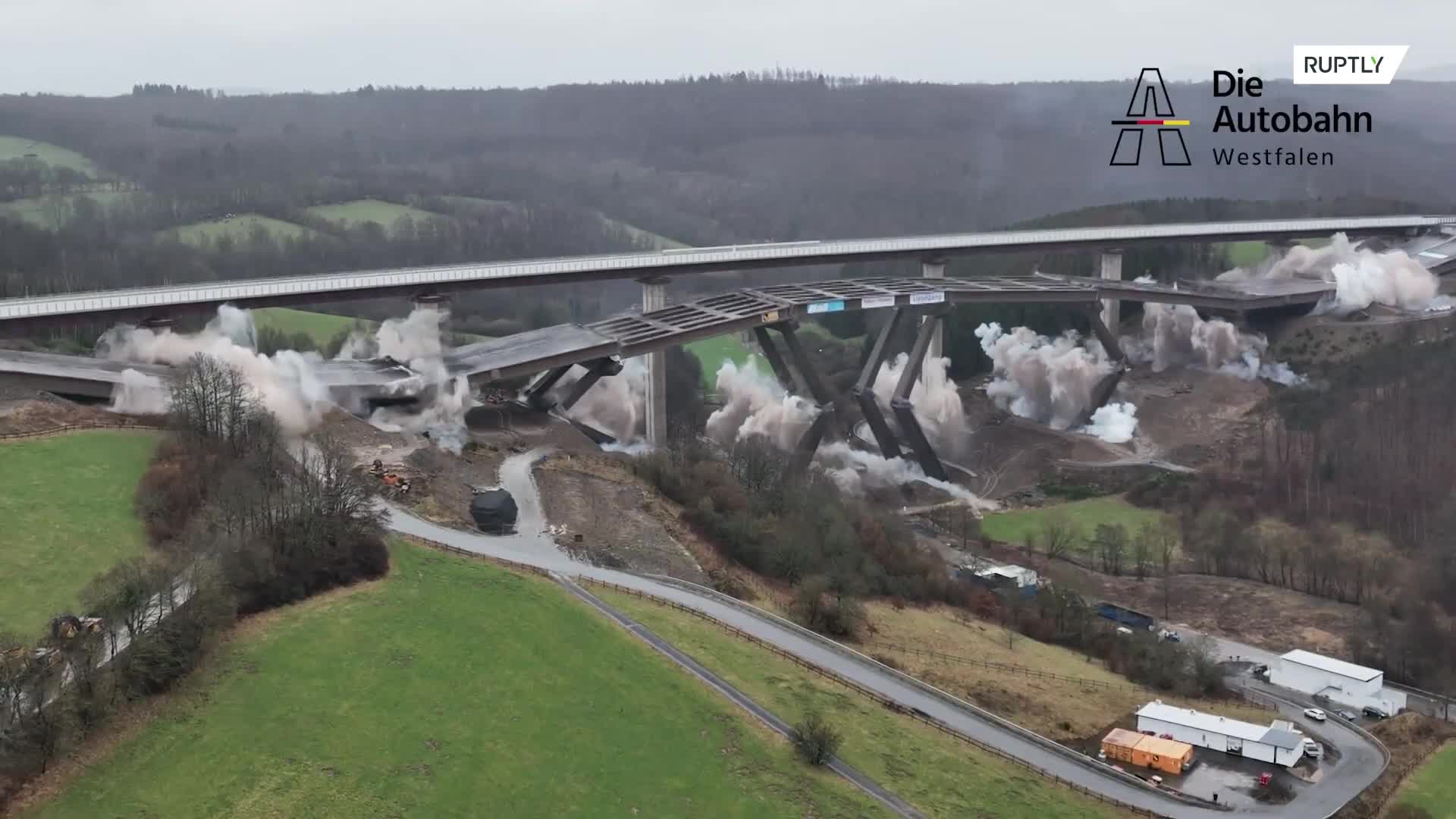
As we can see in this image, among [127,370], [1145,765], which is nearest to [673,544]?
[1145,765]

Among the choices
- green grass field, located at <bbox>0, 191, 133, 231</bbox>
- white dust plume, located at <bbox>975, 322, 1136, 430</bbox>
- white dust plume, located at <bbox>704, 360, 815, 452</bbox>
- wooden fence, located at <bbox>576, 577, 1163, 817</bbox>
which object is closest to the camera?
wooden fence, located at <bbox>576, 577, 1163, 817</bbox>

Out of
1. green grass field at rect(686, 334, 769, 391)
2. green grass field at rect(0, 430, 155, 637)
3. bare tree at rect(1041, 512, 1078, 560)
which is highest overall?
green grass field at rect(0, 430, 155, 637)

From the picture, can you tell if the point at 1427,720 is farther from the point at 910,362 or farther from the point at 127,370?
the point at 127,370

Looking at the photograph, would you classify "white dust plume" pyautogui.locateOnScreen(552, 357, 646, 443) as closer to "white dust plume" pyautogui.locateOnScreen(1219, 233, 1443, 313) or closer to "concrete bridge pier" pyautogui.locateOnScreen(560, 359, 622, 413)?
"concrete bridge pier" pyautogui.locateOnScreen(560, 359, 622, 413)

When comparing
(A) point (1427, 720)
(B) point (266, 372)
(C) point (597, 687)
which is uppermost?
(B) point (266, 372)

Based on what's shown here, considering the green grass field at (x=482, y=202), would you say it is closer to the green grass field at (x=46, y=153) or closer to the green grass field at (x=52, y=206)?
the green grass field at (x=52, y=206)

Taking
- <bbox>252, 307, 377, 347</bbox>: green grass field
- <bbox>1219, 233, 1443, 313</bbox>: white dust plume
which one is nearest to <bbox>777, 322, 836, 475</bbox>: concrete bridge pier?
<bbox>252, 307, 377, 347</bbox>: green grass field

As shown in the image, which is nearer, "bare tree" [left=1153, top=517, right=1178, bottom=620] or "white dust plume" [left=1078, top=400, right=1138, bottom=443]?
"bare tree" [left=1153, top=517, right=1178, bottom=620]
